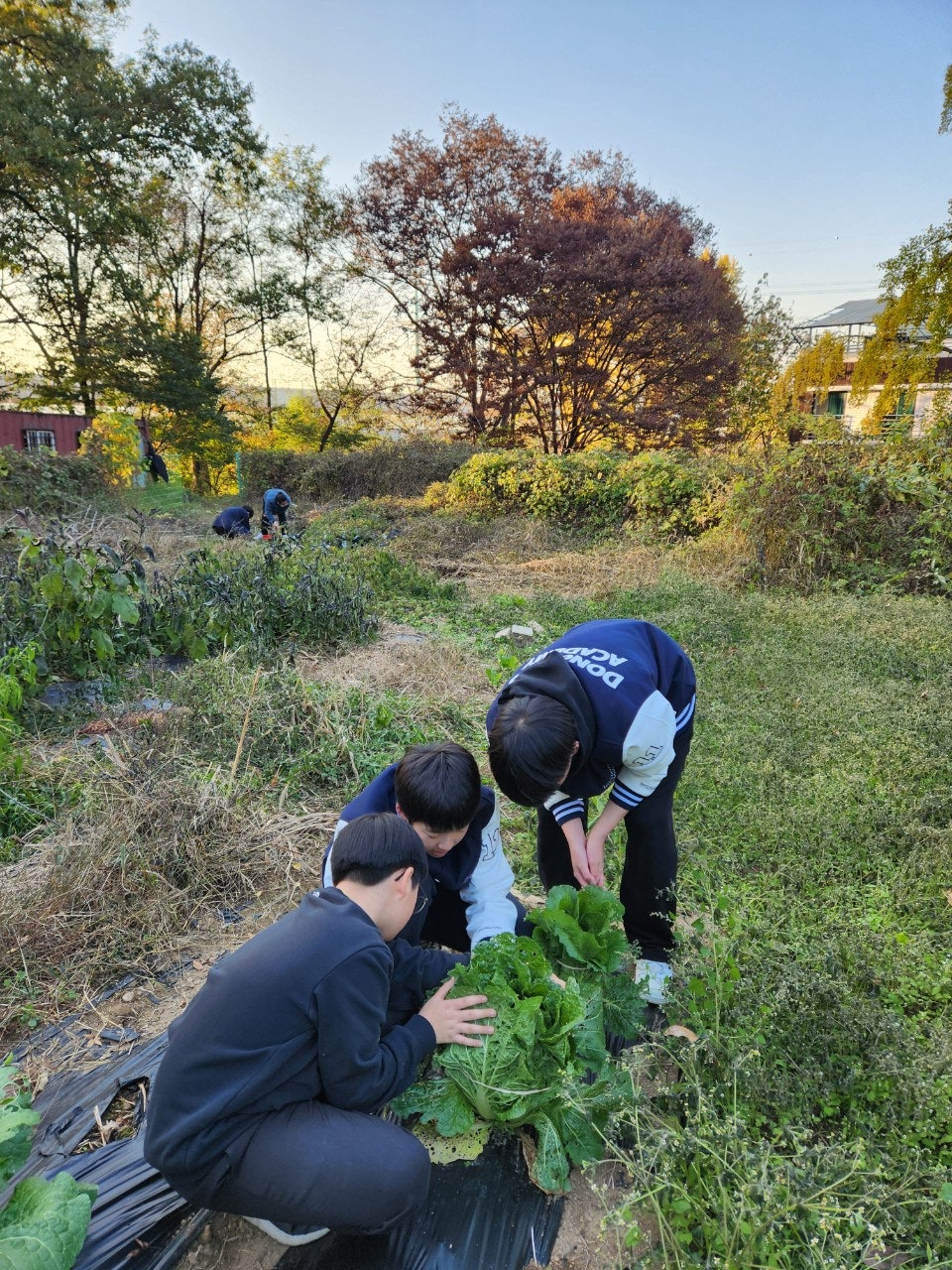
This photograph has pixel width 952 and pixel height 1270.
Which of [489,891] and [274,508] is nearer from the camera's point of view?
[489,891]

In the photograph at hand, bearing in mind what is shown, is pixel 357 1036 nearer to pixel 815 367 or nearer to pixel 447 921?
pixel 447 921

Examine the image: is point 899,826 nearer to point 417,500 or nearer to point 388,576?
point 388,576

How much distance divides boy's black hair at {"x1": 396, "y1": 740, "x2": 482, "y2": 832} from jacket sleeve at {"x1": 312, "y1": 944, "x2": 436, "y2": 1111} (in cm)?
44

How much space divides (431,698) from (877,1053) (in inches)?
132

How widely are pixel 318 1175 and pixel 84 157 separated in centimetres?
2271

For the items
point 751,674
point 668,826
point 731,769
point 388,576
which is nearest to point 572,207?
point 388,576

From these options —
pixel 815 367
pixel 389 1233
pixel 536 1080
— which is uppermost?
pixel 815 367

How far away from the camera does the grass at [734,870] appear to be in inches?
58.4

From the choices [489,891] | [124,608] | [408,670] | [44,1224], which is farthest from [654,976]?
[124,608]

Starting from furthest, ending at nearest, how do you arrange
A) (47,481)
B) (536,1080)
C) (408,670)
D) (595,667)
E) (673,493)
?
(47,481), (673,493), (408,670), (595,667), (536,1080)

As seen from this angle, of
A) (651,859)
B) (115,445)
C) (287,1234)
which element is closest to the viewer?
(287,1234)

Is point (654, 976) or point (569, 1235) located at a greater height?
point (654, 976)

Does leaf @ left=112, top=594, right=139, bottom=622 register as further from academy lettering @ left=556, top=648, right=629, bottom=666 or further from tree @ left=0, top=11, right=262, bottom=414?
tree @ left=0, top=11, right=262, bottom=414

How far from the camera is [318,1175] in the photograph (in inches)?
59.9
